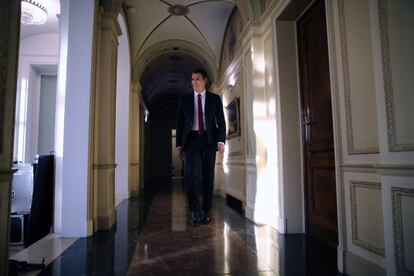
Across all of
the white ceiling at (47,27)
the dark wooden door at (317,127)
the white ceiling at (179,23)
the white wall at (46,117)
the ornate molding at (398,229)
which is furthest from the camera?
the white wall at (46,117)

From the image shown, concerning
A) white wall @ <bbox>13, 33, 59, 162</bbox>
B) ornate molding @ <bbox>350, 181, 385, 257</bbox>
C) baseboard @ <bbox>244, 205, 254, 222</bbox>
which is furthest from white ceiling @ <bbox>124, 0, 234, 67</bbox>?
ornate molding @ <bbox>350, 181, 385, 257</bbox>

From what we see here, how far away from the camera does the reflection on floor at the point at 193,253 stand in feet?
6.68

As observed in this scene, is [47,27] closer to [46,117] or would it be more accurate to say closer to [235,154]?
[46,117]

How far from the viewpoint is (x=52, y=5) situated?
610 cm

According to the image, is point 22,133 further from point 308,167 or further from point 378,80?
point 378,80

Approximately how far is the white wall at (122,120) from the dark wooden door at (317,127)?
452 centimetres

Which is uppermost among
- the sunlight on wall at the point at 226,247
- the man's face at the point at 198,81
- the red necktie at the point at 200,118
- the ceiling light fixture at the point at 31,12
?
the ceiling light fixture at the point at 31,12

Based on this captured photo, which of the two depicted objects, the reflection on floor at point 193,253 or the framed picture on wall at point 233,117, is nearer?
the reflection on floor at point 193,253

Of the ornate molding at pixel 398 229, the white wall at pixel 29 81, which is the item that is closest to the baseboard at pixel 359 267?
the ornate molding at pixel 398 229

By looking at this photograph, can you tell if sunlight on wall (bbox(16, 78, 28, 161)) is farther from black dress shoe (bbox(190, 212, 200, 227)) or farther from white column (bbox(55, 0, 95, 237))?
A: black dress shoe (bbox(190, 212, 200, 227))

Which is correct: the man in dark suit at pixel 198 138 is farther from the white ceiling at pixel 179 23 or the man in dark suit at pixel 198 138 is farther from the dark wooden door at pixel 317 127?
the white ceiling at pixel 179 23

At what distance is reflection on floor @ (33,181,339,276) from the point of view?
2.04 metres

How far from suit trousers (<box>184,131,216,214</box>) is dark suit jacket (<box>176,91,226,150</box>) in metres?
0.07

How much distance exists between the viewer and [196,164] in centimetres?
355
